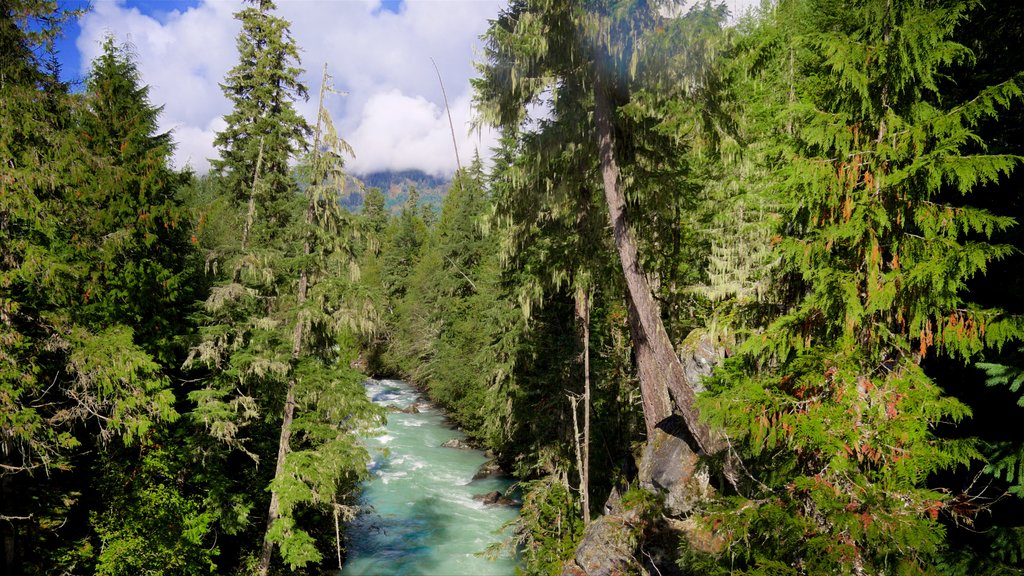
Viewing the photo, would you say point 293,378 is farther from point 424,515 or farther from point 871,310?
point 871,310

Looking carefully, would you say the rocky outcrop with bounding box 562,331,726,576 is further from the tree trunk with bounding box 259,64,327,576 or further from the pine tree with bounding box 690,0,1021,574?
the tree trunk with bounding box 259,64,327,576

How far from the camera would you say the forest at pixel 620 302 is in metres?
4.41

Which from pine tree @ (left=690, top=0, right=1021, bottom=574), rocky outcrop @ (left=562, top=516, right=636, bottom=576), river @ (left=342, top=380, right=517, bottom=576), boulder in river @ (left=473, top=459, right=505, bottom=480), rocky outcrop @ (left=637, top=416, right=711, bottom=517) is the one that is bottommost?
river @ (left=342, top=380, right=517, bottom=576)

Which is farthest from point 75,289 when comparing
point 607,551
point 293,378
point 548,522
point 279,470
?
point 548,522

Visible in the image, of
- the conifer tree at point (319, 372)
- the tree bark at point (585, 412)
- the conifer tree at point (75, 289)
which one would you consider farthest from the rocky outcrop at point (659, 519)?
the conifer tree at point (75, 289)

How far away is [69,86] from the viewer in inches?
380

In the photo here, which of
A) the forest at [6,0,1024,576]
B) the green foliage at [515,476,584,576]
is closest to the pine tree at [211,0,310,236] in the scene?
the forest at [6,0,1024,576]

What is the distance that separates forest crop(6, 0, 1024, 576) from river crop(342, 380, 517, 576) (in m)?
1.77

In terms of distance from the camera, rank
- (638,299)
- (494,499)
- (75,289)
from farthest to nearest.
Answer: (494,499) < (75,289) < (638,299)

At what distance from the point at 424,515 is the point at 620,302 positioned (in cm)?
1167

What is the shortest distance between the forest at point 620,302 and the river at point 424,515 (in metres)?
1.77

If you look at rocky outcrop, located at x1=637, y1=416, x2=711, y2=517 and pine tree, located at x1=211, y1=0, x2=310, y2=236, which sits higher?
pine tree, located at x1=211, y1=0, x2=310, y2=236

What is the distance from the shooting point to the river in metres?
16.2

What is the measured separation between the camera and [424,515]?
64.7ft
